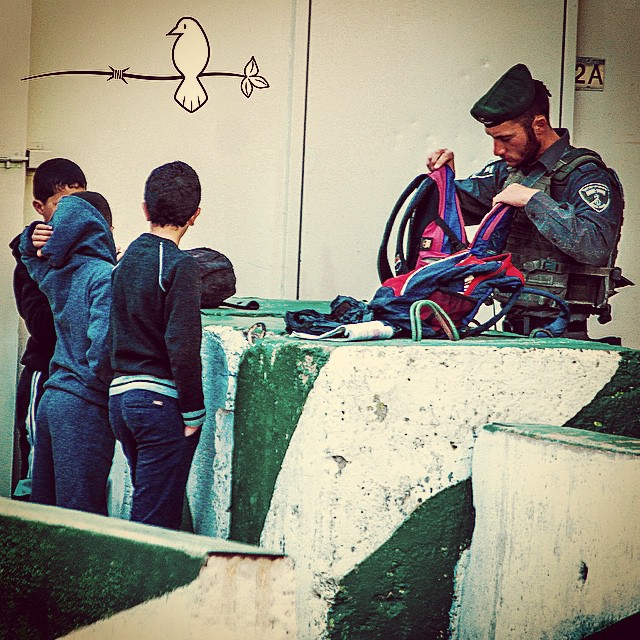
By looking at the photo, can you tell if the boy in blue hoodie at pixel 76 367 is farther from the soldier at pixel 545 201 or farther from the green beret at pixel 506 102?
the green beret at pixel 506 102

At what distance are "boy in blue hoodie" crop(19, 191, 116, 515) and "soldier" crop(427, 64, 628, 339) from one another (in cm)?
123

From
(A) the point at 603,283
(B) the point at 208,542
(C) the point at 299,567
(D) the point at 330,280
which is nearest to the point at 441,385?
(C) the point at 299,567

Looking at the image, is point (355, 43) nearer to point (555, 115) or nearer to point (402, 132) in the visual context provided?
point (402, 132)

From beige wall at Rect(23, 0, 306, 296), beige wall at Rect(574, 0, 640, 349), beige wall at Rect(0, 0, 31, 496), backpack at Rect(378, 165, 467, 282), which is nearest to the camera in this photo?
backpack at Rect(378, 165, 467, 282)

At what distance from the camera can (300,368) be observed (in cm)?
260

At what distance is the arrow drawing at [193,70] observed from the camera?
16.9ft

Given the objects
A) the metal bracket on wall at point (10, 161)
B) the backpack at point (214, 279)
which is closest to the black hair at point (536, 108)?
the backpack at point (214, 279)

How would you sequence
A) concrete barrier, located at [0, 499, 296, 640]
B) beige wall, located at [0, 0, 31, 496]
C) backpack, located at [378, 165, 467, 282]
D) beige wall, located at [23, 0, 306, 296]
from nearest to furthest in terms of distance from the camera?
concrete barrier, located at [0, 499, 296, 640], backpack, located at [378, 165, 467, 282], beige wall, located at [0, 0, 31, 496], beige wall, located at [23, 0, 306, 296]

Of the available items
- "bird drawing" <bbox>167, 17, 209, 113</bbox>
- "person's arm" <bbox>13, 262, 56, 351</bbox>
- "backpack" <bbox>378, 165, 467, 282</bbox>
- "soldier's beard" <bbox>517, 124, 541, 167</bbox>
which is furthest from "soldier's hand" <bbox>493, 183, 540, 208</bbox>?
"bird drawing" <bbox>167, 17, 209, 113</bbox>

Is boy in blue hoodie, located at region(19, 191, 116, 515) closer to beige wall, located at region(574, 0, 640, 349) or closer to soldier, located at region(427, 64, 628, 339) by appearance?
soldier, located at region(427, 64, 628, 339)

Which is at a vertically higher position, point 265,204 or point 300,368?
point 265,204

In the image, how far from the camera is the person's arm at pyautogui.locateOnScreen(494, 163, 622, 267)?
353 centimetres

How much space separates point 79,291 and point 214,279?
0.81m

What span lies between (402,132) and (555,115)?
757 millimetres
